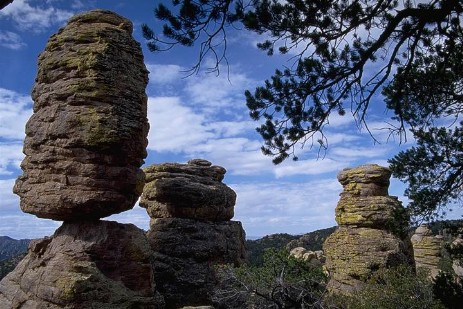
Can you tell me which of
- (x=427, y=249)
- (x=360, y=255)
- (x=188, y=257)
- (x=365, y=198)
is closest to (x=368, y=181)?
(x=365, y=198)

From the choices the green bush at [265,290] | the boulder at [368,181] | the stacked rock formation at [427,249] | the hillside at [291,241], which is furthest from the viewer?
the hillside at [291,241]

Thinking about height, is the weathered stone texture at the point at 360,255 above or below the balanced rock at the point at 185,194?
below

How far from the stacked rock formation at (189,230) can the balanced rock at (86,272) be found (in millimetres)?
6426

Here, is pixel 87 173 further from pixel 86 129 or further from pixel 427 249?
pixel 427 249

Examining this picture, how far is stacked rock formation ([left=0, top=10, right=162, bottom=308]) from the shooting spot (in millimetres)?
12727

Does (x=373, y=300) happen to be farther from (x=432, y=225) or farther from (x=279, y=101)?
(x=279, y=101)

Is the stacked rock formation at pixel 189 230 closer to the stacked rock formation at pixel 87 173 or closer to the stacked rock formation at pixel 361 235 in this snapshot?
the stacked rock formation at pixel 361 235

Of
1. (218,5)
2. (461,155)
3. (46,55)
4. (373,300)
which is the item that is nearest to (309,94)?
(218,5)

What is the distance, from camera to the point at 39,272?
12.9 metres

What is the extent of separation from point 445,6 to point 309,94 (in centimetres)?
277

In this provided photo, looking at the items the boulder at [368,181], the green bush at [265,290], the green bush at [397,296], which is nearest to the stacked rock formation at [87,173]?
the green bush at [265,290]

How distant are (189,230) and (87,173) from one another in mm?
9536

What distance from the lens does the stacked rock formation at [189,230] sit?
66.3 ft

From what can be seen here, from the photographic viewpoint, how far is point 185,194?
22.1 metres
